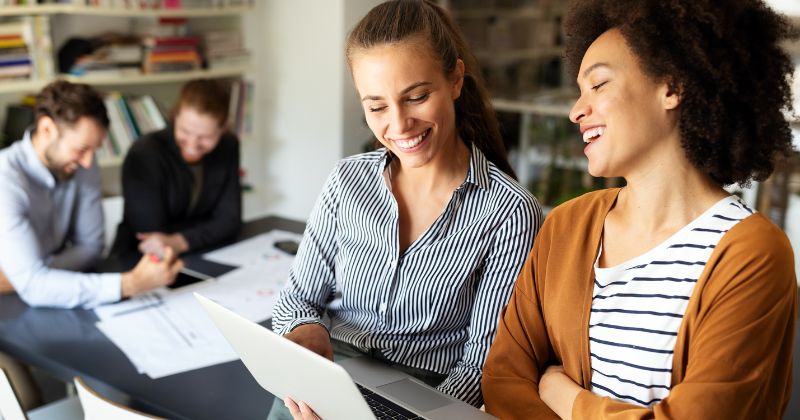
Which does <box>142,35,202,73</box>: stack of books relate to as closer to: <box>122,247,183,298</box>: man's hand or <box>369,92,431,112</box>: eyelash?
<box>122,247,183,298</box>: man's hand

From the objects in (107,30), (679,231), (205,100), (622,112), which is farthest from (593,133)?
(107,30)

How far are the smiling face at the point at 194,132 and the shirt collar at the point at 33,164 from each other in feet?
1.95

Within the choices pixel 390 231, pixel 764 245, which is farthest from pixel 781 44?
pixel 390 231

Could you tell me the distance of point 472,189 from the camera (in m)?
1.57

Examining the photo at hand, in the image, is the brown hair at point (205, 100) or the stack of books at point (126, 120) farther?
the stack of books at point (126, 120)

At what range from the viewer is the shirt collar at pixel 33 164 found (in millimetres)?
2246

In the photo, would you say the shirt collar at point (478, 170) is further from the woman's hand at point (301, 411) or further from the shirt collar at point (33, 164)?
the shirt collar at point (33, 164)

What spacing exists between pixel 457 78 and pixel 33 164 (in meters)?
1.34

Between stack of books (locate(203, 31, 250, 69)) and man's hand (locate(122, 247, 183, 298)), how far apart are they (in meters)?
2.34

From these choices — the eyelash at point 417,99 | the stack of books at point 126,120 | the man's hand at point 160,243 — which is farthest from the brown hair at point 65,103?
the stack of books at point 126,120

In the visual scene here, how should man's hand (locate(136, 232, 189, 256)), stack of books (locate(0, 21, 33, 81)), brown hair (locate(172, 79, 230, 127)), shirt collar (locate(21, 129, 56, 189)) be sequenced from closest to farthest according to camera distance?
shirt collar (locate(21, 129, 56, 189))
man's hand (locate(136, 232, 189, 256))
brown hair (locate(172, 79, 230, 127))
stack of books (locate(0, 21, 33, 81))

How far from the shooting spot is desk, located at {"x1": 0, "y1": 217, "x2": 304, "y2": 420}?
155 cm

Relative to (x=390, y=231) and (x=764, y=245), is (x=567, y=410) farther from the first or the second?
A: (x=390, y=231)

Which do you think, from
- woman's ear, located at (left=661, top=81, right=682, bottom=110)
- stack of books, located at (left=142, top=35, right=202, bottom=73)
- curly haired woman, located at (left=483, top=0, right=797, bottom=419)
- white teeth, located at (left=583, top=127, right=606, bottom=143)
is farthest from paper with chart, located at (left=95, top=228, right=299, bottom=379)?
stack of books, located at (left=142, top=35, right=202, bottom=73)
